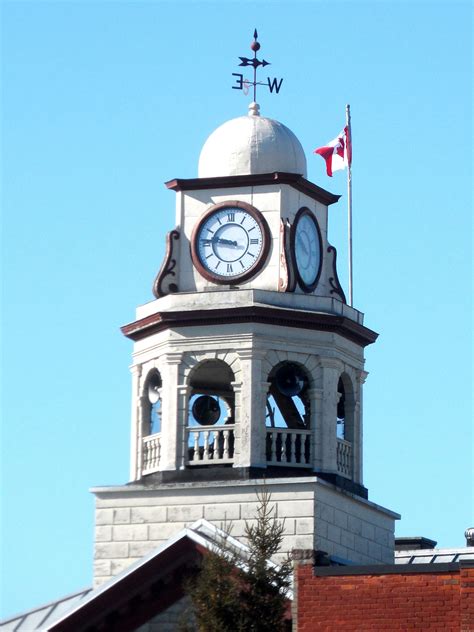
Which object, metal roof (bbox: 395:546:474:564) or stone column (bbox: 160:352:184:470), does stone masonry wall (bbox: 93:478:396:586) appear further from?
metal roof (bbox: 395:546:474:564)

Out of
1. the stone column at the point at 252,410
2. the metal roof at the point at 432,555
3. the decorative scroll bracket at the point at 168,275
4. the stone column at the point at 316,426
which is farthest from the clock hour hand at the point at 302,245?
the metal roof at the point at 432,555

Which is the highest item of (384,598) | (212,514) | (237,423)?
(237,423)

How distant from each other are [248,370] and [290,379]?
4.81 feet

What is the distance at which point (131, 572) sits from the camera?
44688 millimetres

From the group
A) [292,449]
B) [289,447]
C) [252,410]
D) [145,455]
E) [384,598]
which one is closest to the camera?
[384,598]

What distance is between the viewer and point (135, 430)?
48.5 meters

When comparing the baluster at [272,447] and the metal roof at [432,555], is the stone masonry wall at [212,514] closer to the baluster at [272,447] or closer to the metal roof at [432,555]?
the baluster at [272,447]

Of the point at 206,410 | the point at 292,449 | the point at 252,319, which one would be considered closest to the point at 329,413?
the point at 292,449

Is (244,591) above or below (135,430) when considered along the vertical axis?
below

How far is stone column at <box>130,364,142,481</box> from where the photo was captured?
48094 millimetres

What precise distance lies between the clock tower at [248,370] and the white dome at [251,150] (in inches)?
1.5

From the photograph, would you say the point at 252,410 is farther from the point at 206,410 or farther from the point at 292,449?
the point at 206,410

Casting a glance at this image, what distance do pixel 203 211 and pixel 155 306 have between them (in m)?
2.23

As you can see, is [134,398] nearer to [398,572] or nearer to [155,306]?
[155,306]
